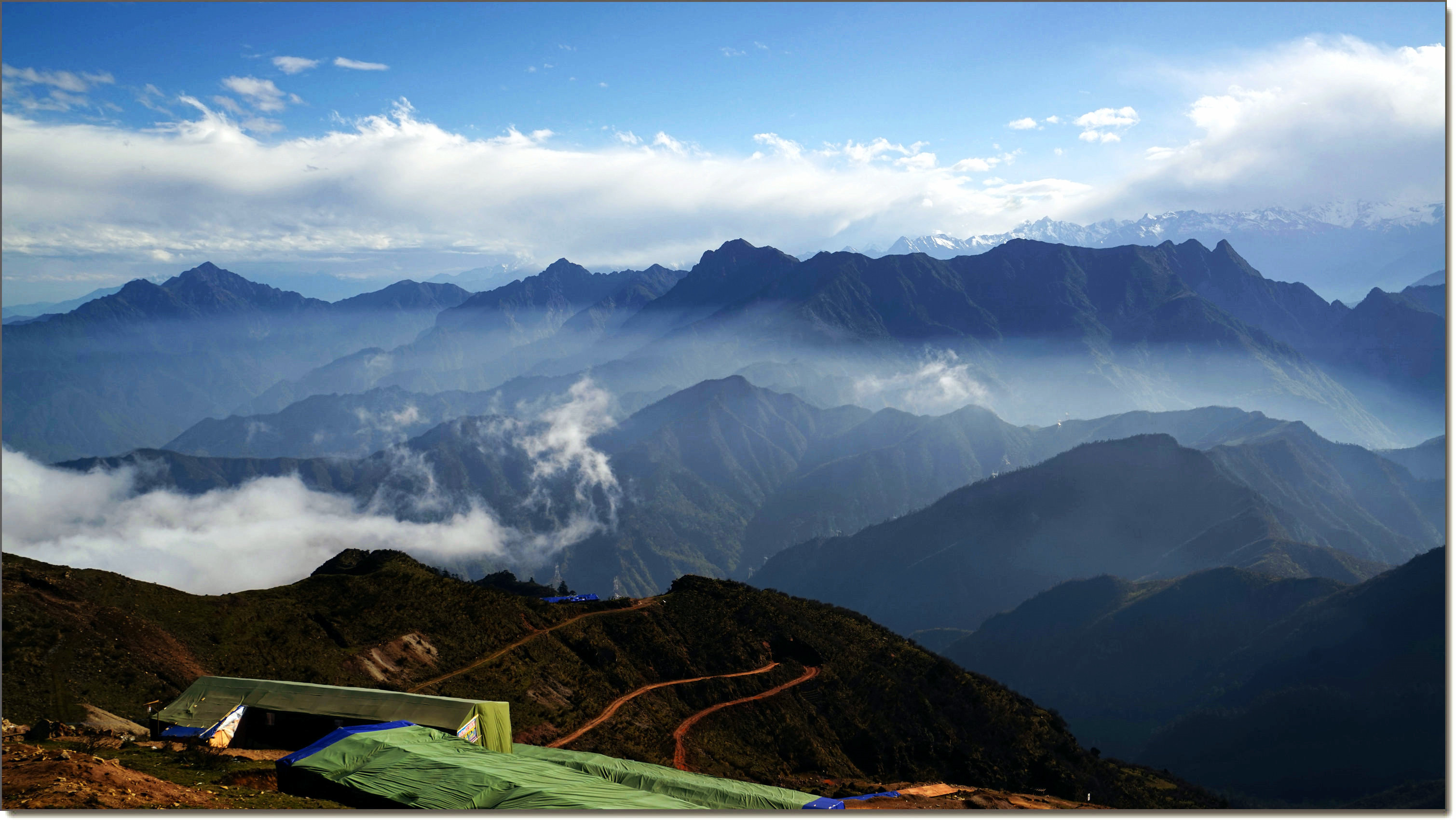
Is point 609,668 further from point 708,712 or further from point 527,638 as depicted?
point 708,712

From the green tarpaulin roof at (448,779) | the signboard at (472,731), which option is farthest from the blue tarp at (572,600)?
the green tarpaulin roof at (448,779)

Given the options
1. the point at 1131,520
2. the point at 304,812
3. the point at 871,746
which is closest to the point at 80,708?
the point at 304,812

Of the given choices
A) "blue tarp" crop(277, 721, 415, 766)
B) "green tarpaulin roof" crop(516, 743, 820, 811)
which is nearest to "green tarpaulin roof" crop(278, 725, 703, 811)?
"blue tarp" crop(277, 721, 415, 766)

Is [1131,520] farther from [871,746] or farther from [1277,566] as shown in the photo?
[871,746]

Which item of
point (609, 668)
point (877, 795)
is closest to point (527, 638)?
point (609, 668)

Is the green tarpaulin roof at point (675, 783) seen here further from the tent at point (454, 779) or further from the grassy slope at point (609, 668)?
the grassy slope at point (609, 668)

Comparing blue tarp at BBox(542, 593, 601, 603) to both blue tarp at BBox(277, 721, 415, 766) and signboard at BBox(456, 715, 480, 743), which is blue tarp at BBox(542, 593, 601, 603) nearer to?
signboard at BBox(456, 715, 480, 743)
